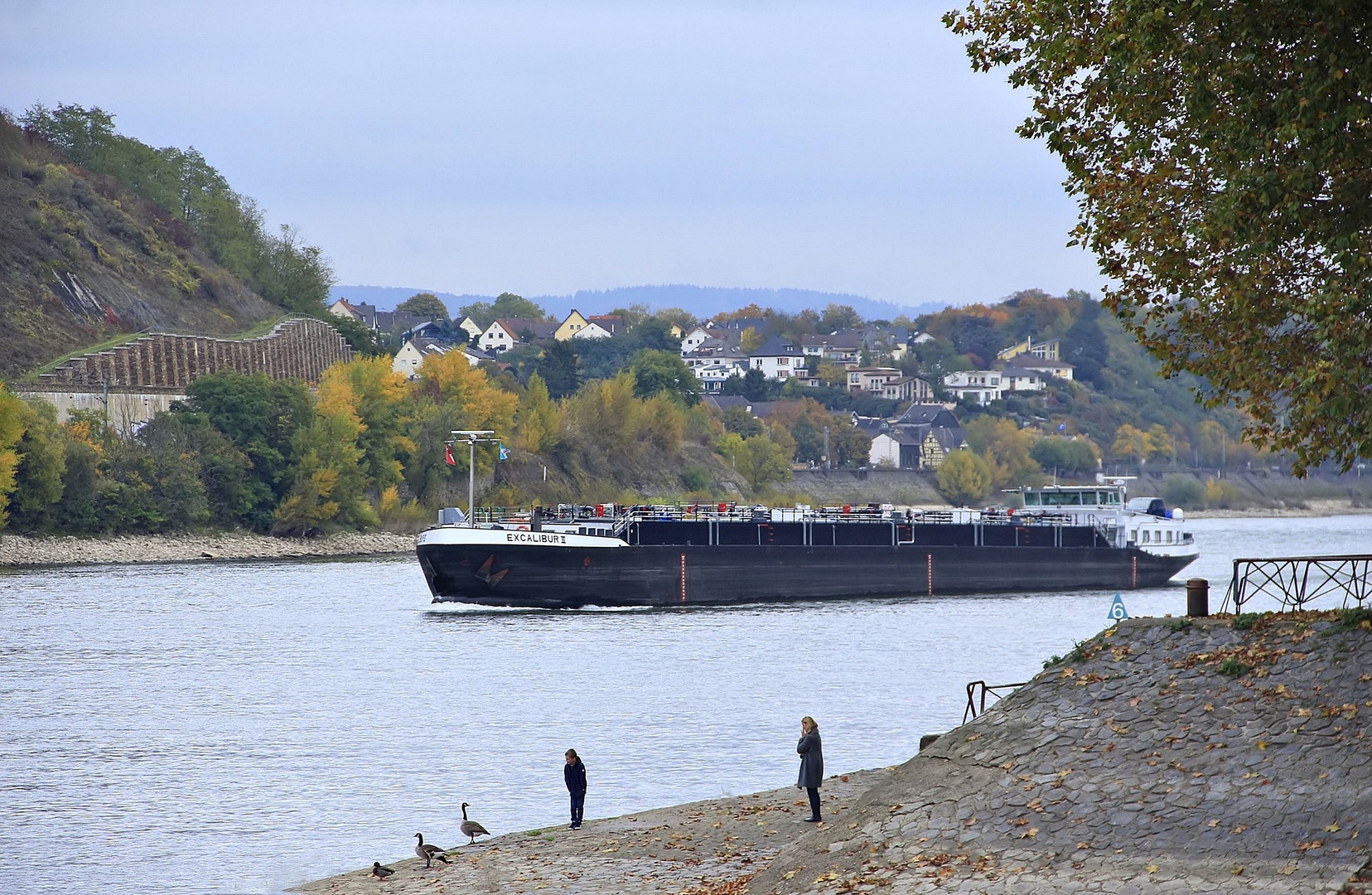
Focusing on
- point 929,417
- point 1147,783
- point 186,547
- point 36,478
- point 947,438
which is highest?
point 929,417

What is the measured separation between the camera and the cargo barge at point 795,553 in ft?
174

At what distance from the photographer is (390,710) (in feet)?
112

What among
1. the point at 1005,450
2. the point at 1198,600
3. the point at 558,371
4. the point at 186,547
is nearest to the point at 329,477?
the point at 186,547

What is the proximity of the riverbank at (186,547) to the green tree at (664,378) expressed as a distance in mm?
48423

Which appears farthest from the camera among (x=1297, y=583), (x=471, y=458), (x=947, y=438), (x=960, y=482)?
(x=947, y=438)

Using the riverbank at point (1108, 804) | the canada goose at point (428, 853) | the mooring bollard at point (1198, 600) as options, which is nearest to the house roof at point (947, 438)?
the mooring bollard at point (1198, 600)

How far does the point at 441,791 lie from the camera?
2511 centimetres

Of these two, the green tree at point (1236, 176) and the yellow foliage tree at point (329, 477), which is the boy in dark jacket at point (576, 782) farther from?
the yellow foliage tree at point (329, 477)

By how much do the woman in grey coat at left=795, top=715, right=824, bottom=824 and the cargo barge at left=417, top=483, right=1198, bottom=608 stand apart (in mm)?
34460

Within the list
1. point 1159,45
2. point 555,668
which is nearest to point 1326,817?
point 1159,45

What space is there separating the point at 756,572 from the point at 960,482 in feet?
Answer: 350

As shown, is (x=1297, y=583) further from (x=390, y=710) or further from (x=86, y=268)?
(x=86, y=268)

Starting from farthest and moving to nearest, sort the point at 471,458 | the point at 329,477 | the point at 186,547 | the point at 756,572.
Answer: the point at 329,477 < the point at 186,547 < the point at 756,572 < the point at 471,458

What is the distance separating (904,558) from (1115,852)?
51.5m
